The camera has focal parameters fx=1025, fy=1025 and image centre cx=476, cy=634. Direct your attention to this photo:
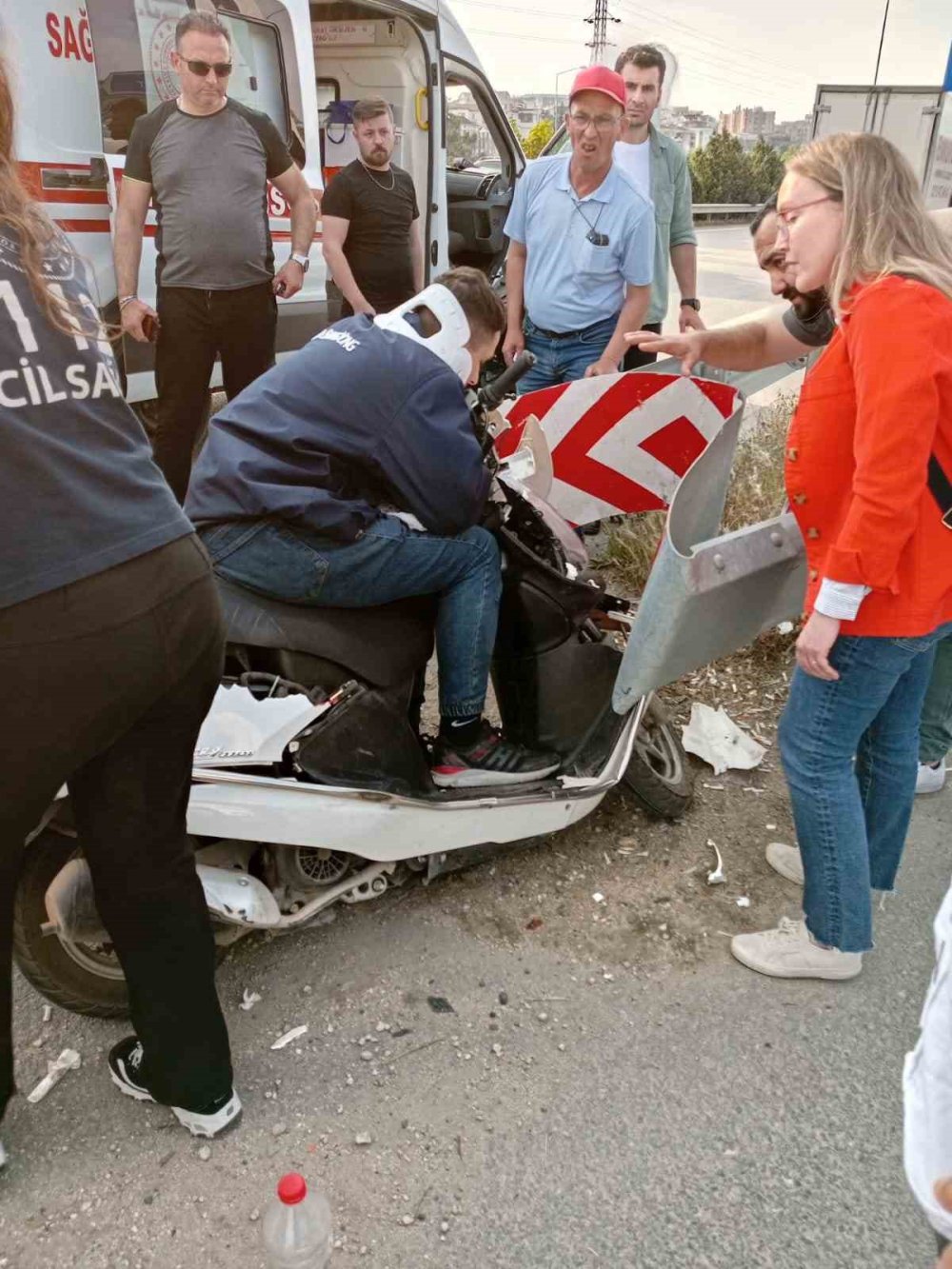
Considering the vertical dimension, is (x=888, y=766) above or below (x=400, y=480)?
below

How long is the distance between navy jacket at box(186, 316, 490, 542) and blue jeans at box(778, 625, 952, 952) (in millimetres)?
949

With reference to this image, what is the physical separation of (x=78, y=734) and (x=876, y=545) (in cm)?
147

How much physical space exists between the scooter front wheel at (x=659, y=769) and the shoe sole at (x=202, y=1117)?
140cm

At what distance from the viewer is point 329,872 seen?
253cm

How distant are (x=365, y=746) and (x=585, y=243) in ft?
9.34

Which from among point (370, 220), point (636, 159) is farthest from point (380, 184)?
point (636, 159)

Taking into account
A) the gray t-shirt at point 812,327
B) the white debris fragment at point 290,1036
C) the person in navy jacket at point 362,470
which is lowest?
the white debris fragment at point 290,1036

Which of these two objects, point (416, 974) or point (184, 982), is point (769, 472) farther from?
point (184, 982)

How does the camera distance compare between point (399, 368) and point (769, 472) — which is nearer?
point (399, 368)

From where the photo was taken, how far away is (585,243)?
434 centimetres

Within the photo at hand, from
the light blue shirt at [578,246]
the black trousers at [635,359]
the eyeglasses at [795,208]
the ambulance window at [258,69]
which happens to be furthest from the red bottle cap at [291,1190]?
the ambulance window at [258,69]

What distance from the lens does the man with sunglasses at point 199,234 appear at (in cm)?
404

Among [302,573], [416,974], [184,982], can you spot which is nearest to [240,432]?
[302,573]

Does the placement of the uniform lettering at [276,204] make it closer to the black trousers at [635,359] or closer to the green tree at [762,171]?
the black trousers at [635,359]
